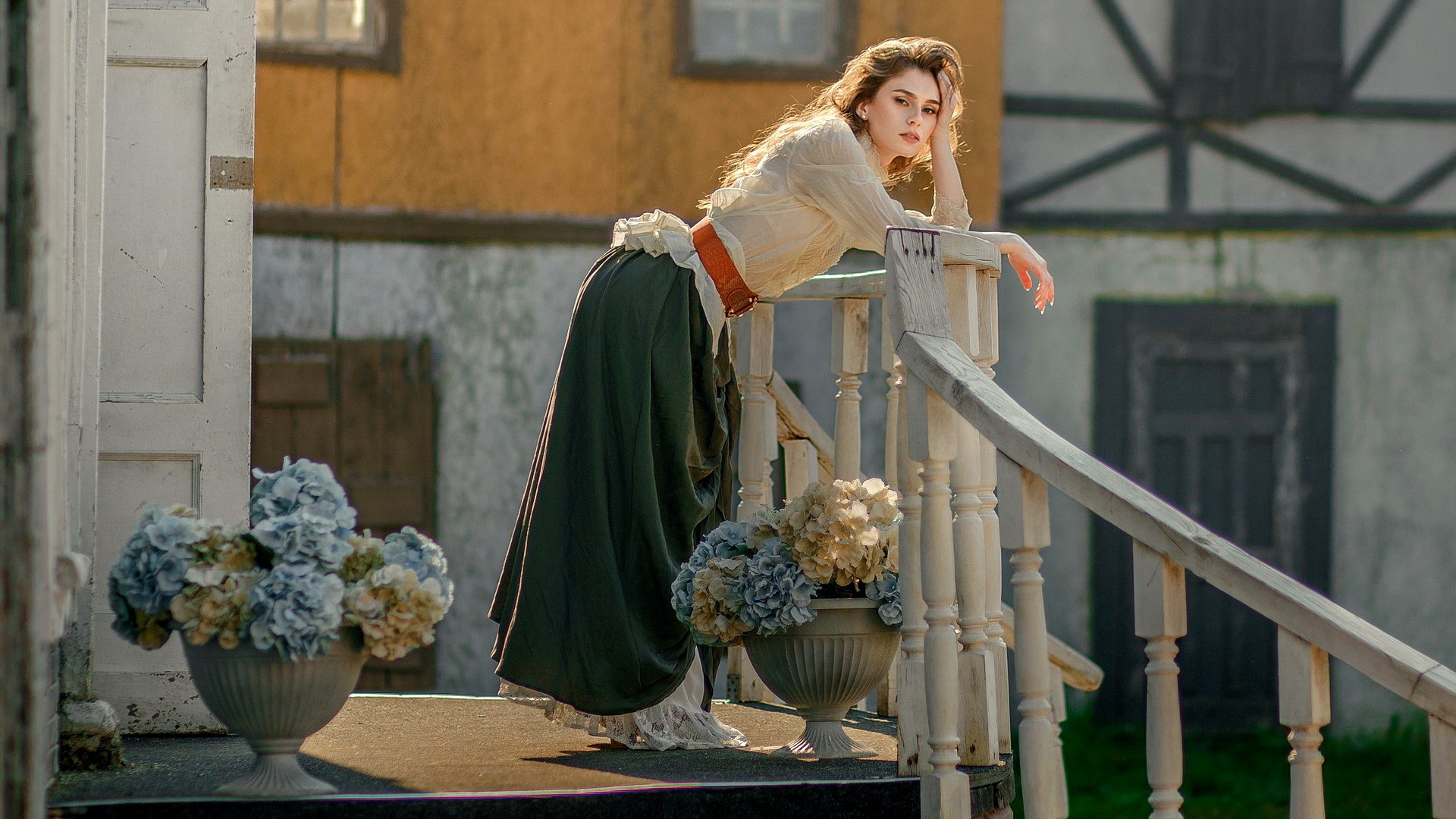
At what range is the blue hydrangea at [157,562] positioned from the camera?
254 cm

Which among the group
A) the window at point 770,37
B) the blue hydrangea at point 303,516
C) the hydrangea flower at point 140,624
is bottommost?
the hydrangea flower at point 140,624

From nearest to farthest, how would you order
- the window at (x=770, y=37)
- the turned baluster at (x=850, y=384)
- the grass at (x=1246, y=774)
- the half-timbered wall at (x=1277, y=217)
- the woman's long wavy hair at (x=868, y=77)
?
the woman's long wavy hair at (x=868, y=77) → the turned baluster at (x=850, y=384) → the grass at (x=1246, y=774) → the window at (x=770, y=37) → the half-timbered wall at (x=1277, y=217)

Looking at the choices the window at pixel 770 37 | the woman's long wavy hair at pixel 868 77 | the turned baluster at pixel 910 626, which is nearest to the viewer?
the turned baluster at pixel 910 626

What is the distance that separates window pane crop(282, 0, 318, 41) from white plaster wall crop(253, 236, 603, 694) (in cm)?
94

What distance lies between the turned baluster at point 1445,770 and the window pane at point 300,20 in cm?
616

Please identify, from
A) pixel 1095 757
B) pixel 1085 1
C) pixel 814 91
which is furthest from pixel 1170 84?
pixel 1095 757

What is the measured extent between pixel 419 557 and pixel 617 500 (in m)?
0.55

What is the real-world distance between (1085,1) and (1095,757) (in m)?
3.66

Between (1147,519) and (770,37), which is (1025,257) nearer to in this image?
(1147,519)

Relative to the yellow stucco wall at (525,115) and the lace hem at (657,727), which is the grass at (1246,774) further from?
the lace hem at (657,727)

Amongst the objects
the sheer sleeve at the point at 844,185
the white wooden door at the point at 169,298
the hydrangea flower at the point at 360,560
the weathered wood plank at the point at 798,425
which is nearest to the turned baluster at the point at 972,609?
the sheer sleeve at the point at 844,185

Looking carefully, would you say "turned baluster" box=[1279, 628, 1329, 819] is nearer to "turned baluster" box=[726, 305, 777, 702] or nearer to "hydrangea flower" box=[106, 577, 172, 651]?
"turned baluster" box=[726, 305, 777, 702]

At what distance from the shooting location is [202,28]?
349 cm

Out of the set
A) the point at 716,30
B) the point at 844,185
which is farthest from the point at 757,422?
the point at 716,30
